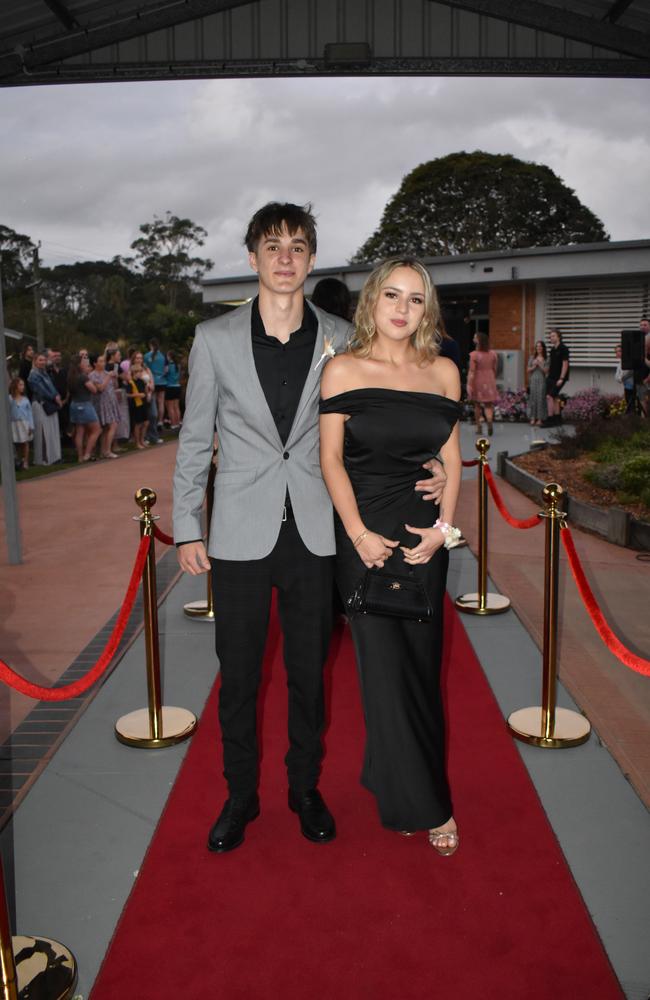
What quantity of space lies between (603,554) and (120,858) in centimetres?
581

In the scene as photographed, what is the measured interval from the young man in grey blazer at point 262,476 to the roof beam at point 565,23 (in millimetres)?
14007

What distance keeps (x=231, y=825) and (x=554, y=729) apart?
161cm

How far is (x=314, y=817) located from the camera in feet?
10.3

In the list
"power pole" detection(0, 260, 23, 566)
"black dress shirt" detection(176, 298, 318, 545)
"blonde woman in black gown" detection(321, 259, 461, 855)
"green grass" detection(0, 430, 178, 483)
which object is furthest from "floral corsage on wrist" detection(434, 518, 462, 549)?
"green grass" detection(0, 430, 178, 483)

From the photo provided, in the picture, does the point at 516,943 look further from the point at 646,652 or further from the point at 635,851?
the point at 646,652

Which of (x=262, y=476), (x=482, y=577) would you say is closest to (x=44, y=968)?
(x=262, y=476)

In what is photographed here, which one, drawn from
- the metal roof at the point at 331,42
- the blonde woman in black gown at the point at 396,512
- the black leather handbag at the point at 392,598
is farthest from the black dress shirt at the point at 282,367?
the metal roof at the point at 331,42

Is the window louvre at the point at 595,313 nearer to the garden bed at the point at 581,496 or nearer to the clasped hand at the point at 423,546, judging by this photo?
the garden bed at the point at 581,496

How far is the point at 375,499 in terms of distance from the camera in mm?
2977

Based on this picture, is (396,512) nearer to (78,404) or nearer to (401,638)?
(401,638)

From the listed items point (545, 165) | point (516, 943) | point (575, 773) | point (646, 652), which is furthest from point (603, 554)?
point (545, 165)

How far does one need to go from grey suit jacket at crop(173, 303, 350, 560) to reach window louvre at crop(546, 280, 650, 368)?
68.1 ft

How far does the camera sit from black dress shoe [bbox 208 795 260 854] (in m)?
3.06

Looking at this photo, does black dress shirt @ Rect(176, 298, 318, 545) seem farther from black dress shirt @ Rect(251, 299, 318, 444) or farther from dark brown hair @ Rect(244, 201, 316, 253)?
dark brown hair @ Rect(244, 201, 316, 253)
